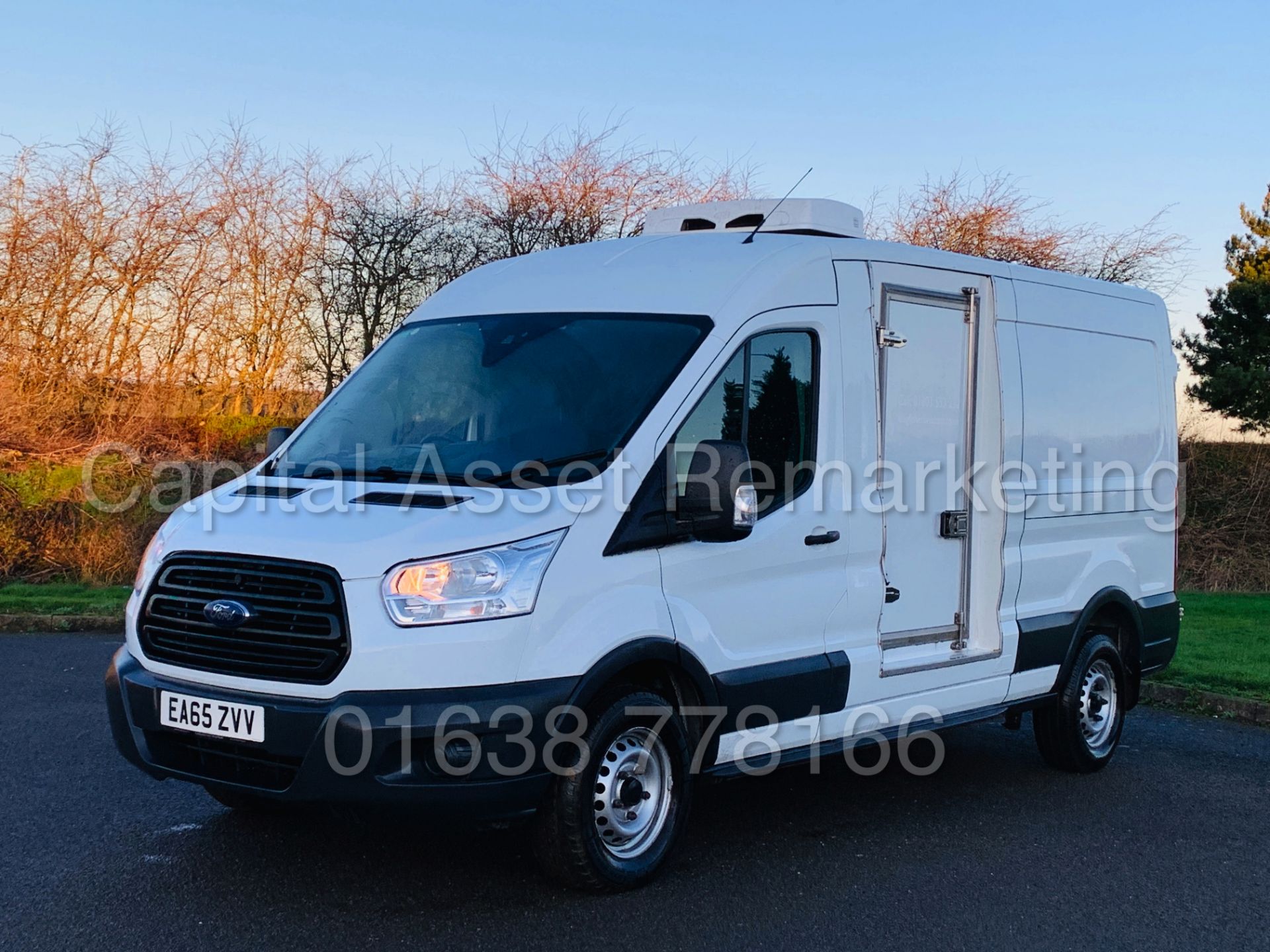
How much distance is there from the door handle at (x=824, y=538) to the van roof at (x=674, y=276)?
0.99 metres

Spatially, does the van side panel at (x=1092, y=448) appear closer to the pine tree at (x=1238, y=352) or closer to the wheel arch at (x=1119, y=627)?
the wheel arch at (x=1119, y=627)

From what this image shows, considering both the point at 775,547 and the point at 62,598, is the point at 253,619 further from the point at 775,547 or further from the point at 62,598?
the point at 62,598

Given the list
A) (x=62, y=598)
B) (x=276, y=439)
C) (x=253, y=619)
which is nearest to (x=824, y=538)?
(x=253, y=619)

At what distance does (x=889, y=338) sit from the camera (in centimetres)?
647

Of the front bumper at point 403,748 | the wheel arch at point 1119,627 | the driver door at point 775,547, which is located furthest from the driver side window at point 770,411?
the wheel arch at point 1119,627

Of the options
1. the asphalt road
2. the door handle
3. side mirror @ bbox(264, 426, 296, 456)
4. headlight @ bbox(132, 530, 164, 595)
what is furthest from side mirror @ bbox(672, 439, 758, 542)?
side mirror @ bbox(264, 426, 296, 456)

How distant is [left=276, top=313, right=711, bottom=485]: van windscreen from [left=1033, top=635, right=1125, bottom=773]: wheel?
345 centimetres

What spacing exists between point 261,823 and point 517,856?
1233mm

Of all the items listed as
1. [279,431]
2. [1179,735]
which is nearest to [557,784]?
[279,431]

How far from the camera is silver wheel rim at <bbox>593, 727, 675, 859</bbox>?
5199 mm

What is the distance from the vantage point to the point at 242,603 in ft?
16.2

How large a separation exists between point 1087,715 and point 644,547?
3812 millimetres

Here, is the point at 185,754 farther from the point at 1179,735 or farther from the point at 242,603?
the point at 1179,735

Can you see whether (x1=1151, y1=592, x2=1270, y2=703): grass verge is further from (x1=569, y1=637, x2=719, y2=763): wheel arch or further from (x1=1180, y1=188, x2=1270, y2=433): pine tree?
(x1=1180, y1=188, x2=1270, y2=433): pine tree
